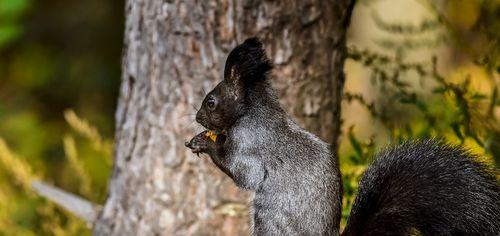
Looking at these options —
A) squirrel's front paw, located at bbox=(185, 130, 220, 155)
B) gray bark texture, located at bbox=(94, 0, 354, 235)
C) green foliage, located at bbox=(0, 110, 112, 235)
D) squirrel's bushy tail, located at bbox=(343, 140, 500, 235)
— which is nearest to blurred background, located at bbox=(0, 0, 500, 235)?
green foliage, located at bbox=(0, 110, 112, 235)

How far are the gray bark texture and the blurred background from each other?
0.37 metres

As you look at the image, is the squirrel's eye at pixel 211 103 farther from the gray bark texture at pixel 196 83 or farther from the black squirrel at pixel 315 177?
the gray bark texture at pixel 196 83

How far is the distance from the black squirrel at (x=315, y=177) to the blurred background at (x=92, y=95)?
824mm

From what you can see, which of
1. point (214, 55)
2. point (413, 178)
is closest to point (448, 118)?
point (214, 55)

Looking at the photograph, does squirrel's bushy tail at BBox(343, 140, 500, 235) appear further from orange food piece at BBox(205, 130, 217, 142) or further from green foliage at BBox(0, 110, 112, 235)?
green foliage at BBox(0, 110, 112, 235)

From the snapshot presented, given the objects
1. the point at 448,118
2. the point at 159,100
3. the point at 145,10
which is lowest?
the point at 448,118

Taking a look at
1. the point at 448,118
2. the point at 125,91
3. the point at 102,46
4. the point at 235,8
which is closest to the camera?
the point at 235,8

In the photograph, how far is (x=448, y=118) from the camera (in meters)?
4.14

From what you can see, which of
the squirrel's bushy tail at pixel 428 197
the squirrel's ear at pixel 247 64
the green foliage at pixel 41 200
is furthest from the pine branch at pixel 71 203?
the squirrel's bushy tail at pixel 428 197

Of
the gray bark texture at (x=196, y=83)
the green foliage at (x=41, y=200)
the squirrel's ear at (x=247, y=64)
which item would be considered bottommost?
the green foliage at (x=41, y=200)

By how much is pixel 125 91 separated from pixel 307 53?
746mm

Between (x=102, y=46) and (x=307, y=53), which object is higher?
(x=307, y=53)

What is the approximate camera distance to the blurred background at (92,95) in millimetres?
3904

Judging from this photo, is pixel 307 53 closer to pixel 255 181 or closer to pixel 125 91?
pixel 125 91
